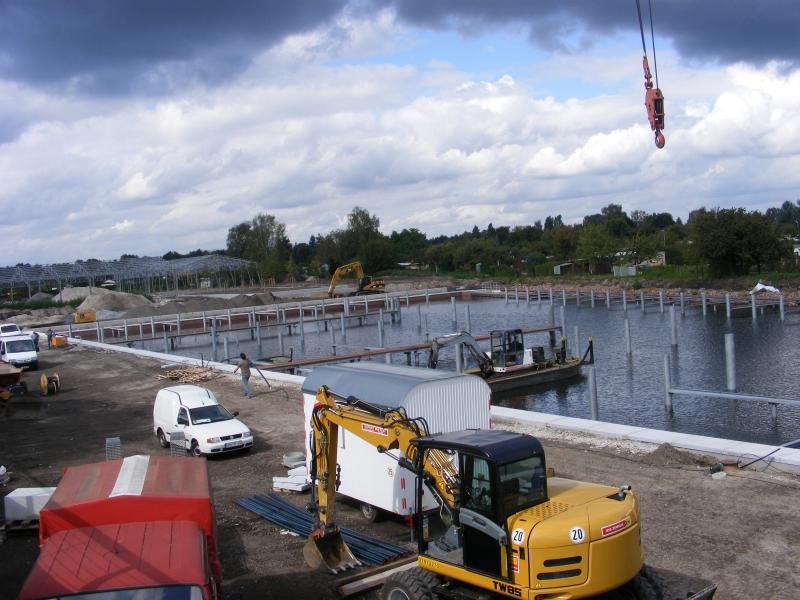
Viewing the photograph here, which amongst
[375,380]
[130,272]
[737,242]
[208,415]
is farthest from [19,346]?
[130,272]

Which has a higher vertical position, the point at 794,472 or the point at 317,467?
the point at 317,467

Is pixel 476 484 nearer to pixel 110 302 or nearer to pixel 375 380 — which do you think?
pixel 375 380

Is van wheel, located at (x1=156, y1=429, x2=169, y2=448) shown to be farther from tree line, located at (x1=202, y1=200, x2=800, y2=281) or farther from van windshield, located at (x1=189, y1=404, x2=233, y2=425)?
tree line, located at (x1=202, y1=200, x2=800, y2=281)

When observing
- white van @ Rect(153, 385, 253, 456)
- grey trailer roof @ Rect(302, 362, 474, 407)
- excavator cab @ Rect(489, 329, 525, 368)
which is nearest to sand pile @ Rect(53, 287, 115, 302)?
excavator cab @ Rect(489, 329, 525, 368)

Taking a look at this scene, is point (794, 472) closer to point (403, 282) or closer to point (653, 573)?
point (653, 573)

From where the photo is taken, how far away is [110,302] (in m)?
87.2

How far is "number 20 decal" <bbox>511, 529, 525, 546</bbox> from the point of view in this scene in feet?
24.4

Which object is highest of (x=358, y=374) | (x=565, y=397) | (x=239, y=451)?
(x=358, y=374)

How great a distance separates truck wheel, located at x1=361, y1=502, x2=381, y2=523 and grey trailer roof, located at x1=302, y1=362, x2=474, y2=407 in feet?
6.78

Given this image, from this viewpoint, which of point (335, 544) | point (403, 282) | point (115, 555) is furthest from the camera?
point (403, 282)

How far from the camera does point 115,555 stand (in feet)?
25.7

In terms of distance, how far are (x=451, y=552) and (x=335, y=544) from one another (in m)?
3.39

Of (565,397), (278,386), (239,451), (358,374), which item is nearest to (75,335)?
(278,386)

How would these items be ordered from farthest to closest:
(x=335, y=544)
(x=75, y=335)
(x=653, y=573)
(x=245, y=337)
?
(x=245, y=337) < (x=75, y=335) < (x=335, y=544) < (x=653, y=573)
